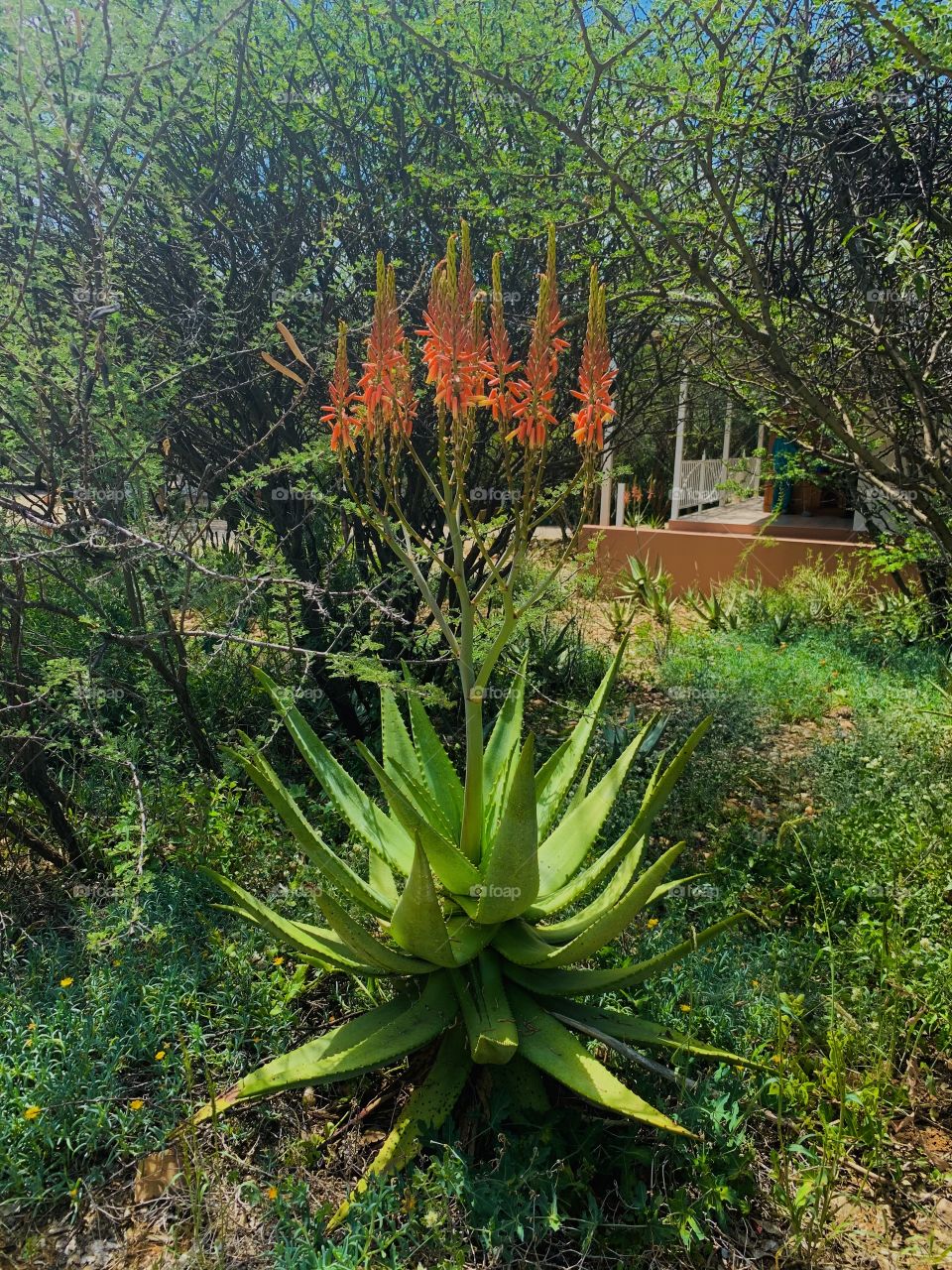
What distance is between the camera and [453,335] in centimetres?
164

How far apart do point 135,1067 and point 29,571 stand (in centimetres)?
209

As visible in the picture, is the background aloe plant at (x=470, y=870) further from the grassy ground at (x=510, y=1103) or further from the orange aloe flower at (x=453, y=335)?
the grassy ground at (x=510, y=1103)

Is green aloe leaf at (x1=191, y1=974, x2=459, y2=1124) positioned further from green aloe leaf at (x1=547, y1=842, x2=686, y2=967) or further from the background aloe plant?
green aloe leaf at (x1=547, y1=842, x2=686, y2=967)

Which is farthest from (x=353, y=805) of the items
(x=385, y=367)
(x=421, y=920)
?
(x=385, y=367)

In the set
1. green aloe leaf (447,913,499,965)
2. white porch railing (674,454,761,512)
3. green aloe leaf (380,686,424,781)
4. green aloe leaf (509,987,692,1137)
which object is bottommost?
green aloe leaf (509,987,692,1137)

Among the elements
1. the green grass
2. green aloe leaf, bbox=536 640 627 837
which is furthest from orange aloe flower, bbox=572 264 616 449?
the green grass

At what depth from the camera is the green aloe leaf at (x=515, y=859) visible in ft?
5.93

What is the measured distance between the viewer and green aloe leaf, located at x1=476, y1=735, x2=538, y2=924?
1.81 meters

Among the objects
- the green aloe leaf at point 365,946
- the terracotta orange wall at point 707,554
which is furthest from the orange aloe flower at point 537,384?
the terracotta orange wall at point 707,554

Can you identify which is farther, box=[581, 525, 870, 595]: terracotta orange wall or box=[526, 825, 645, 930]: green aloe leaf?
box=[581, 525, 870, 595]: terracotta orange wall

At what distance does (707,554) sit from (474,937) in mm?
7529

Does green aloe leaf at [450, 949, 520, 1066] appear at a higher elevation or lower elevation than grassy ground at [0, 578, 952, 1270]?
higher

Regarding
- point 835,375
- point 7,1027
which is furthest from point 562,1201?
point 835,375

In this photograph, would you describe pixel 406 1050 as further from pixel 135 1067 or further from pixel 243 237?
pixel 243 237
